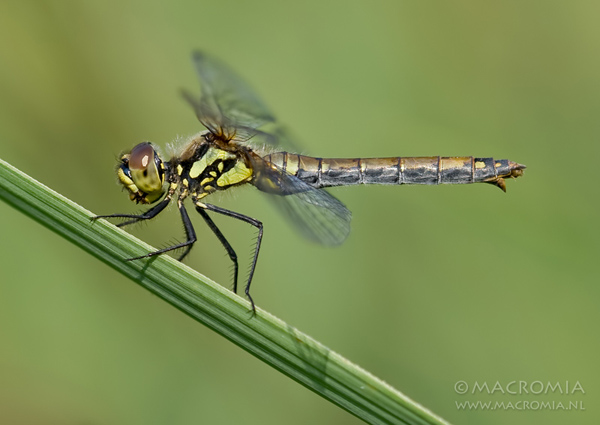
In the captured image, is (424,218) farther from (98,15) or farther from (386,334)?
(98,15)

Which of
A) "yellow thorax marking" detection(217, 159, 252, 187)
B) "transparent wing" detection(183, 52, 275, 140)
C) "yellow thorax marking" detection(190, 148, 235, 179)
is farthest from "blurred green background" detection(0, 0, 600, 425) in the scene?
"transparent wing" detection(183, 52, 275, 140)

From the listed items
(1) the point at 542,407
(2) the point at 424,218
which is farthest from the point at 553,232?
(1) the point at 542,407

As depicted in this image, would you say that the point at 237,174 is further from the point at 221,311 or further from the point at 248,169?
the point at 221,311

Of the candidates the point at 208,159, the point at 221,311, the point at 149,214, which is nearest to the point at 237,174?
the point at 208,159

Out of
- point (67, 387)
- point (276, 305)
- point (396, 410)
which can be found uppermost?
point (276, 305)

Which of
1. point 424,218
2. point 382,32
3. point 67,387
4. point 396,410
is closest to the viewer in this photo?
point 396,410

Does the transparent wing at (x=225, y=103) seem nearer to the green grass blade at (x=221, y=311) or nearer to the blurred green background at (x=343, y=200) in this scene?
the blurred green background at (x=343, y=200)
